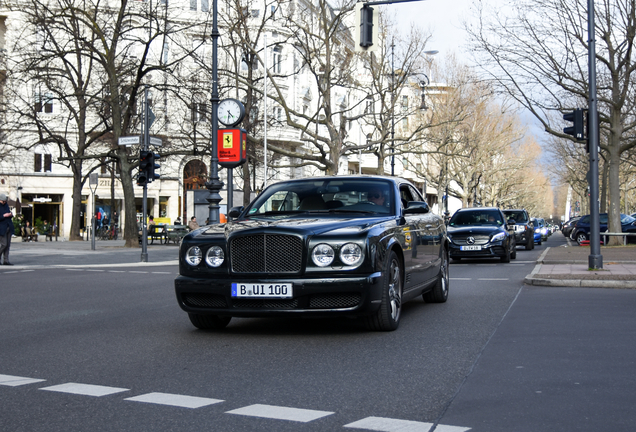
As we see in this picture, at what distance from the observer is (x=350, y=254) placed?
754 cm

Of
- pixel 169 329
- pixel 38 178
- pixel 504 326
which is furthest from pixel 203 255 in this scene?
pixel 38 178

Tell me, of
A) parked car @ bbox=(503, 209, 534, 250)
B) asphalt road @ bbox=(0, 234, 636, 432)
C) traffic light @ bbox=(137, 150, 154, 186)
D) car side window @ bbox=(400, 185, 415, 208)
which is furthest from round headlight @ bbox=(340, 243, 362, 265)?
parked car @ bbox=(503, 209, 534, 250)

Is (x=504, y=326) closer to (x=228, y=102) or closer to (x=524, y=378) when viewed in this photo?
(x=524, y=378)

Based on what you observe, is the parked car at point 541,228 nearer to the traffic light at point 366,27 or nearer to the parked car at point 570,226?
the parked car at point 570,226

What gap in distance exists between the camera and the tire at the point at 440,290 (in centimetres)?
1080

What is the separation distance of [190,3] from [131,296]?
4946 centimetres

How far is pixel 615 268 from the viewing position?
54.4 ft

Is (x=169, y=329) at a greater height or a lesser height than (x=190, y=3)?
lesser

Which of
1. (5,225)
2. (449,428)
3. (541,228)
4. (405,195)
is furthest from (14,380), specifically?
(541,228)

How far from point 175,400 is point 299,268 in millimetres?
2586

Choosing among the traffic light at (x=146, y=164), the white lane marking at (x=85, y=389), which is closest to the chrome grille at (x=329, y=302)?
the white lane marking at (x=85, y=389)

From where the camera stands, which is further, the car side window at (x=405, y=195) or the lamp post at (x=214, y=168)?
the lamp post at (x=214, y=168)

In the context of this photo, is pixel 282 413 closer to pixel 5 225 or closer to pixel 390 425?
pixel 390 425

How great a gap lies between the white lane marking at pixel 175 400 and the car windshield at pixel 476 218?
703 inches
